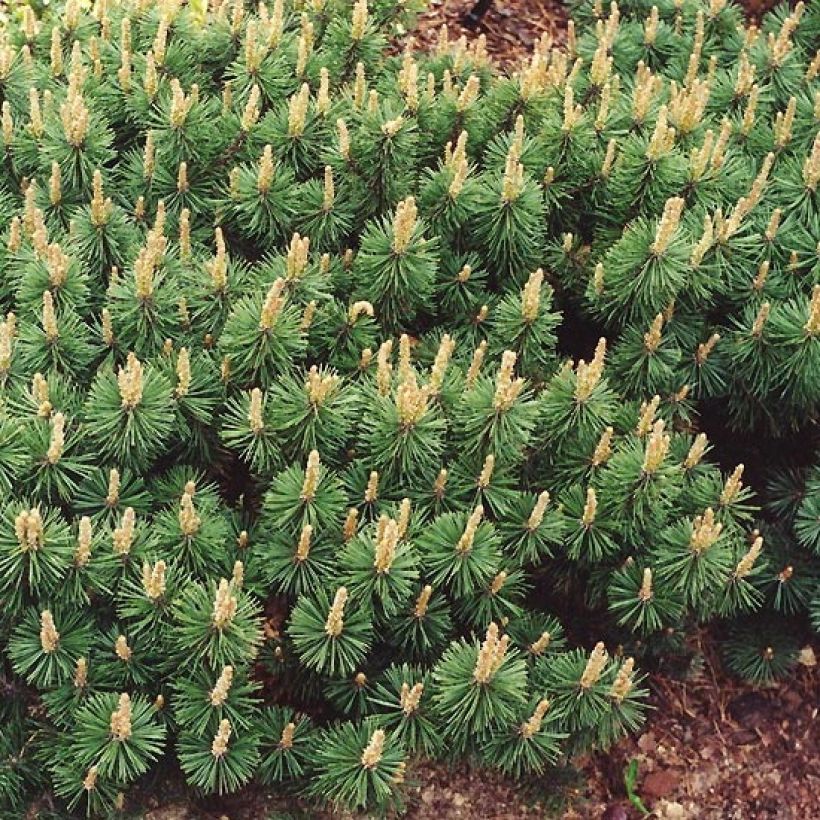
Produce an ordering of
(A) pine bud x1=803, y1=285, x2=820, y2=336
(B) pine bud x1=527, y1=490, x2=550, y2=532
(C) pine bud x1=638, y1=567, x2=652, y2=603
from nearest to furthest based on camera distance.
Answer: (B) pine bud x1=527, y1=490, x2=550, y2=532 < (C) pine bud x1=638, y1=567, x2=652, y2=603 < (A) pine bud x1=803, y1=285, x2=820, y2=336

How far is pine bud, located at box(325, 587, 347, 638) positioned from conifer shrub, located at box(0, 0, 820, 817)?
0.01 meters

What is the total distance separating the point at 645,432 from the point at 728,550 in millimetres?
352

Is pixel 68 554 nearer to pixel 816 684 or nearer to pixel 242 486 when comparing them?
pixel 242 486

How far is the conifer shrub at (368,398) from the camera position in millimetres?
2373

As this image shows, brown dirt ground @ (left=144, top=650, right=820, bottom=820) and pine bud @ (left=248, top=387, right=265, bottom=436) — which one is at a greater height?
pine bud @ (left=248, top=387, right=265, bottom=436)

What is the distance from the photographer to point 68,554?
2.31m

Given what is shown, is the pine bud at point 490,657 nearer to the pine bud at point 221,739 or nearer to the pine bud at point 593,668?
the pine bud at point 593,668

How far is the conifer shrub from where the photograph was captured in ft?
7.79

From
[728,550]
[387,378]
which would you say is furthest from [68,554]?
[728,550]

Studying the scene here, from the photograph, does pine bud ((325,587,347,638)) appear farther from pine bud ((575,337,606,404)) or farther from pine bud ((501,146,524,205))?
pine bud ((501,146,524,205))

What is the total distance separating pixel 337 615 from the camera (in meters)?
2.31

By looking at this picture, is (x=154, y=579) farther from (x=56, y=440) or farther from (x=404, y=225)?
(x=404, y=225)

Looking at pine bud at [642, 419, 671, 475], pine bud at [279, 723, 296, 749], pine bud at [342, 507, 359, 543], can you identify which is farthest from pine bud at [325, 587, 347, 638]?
pine bud at [642, 419, 671, 475]

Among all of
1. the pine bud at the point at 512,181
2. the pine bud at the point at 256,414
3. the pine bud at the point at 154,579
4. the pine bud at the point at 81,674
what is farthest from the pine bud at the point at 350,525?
the pine bud at the point at 512,181
